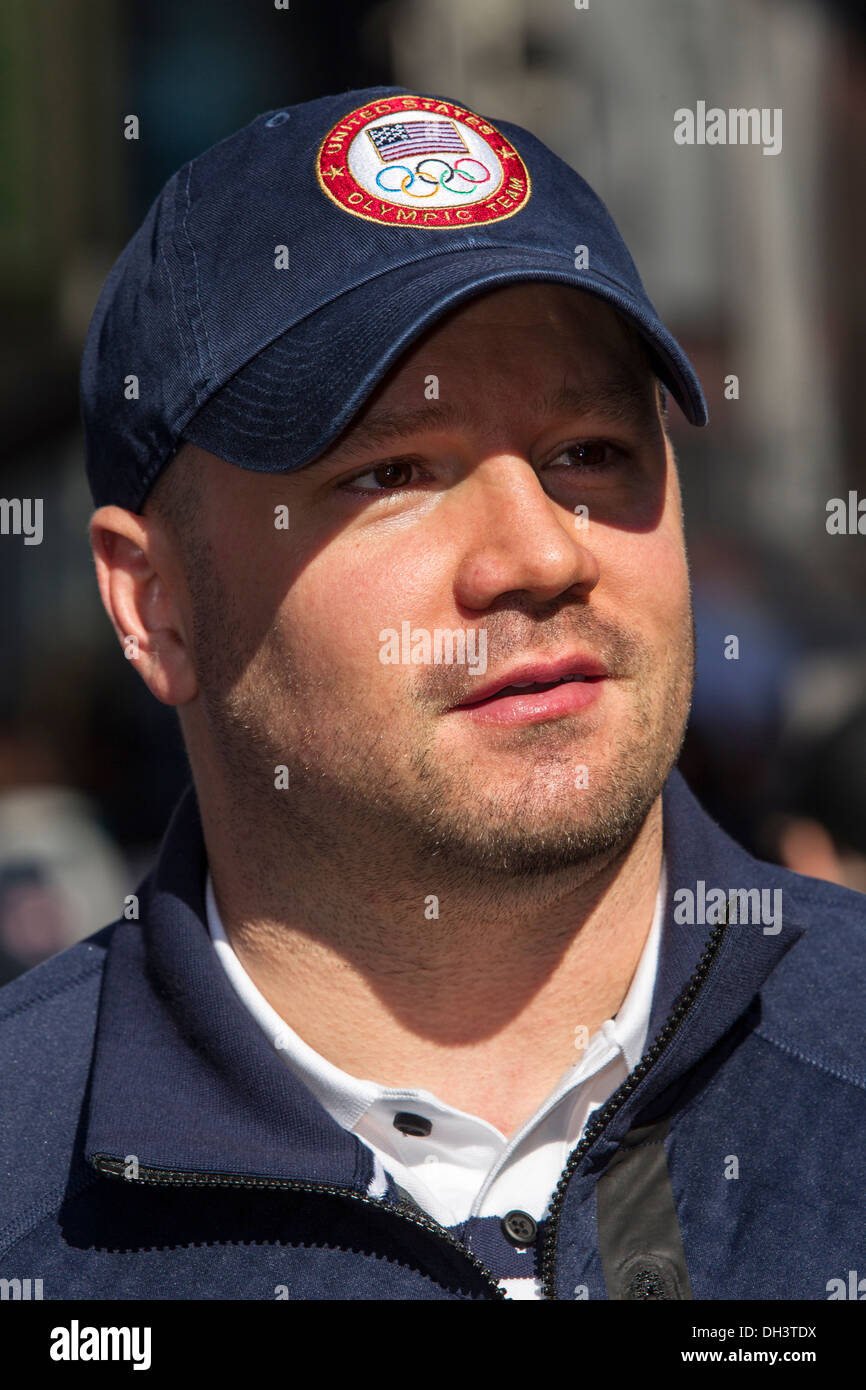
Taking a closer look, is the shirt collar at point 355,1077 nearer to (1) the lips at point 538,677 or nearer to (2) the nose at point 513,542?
(1) the lips at point 538,677

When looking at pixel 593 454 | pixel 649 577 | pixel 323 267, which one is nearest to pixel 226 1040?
pixel 649 577

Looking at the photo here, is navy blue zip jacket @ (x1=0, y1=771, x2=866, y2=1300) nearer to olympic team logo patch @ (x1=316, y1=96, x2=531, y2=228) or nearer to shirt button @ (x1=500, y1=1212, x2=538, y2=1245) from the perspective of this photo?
shirt button @ (x1=500, y1=1212, x2=538, y2=1245)

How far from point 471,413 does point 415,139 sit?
1.80 feet

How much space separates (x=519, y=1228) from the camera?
237 cm

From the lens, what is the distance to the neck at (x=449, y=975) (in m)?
2.59

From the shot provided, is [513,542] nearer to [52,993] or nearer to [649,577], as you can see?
[649,577]

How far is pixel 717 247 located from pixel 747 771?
7.05 metres

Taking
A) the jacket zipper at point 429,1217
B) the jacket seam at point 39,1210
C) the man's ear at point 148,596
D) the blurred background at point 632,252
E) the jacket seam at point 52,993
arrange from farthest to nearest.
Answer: the blurred background at point 632,252, the man's ear at point 148,596, the jacket seam at point 52,993, the jacket seam at point 39,1210, the jacket zipper at point 429,1217

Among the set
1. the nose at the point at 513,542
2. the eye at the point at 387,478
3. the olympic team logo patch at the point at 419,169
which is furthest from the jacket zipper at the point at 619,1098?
the olympic team logo patch at the point at 419,169

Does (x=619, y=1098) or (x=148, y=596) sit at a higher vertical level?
(x=148, y=596)

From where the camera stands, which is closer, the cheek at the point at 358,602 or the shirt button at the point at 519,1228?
the shirt button at the point at 519,1228

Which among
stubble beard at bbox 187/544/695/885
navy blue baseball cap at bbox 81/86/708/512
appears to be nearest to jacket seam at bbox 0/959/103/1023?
stubble beard at bbox 187/544/695/885

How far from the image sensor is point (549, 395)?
8.38ft
